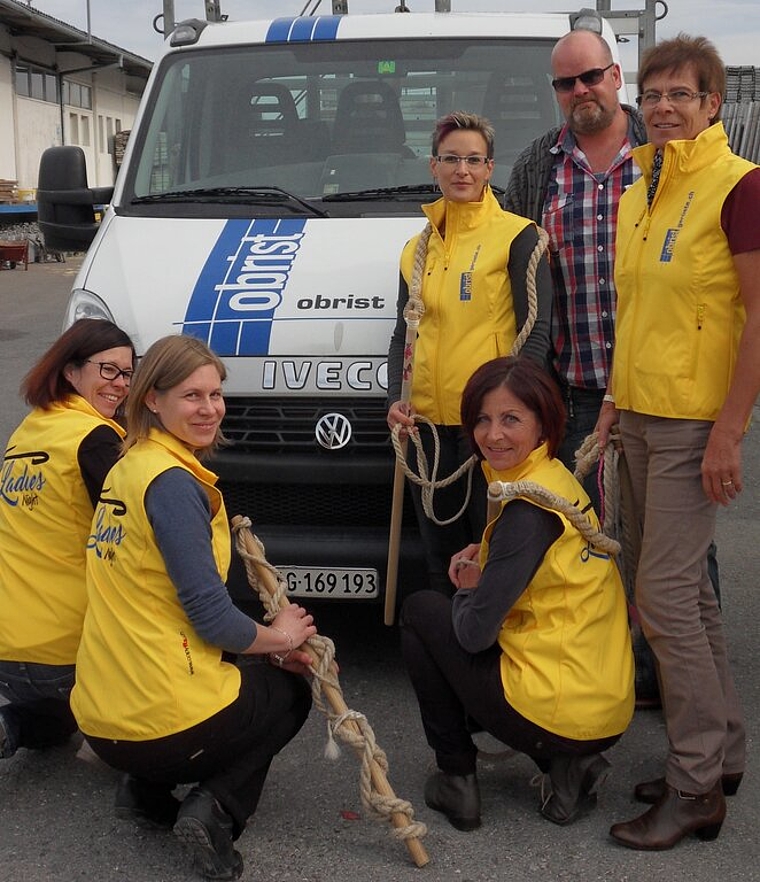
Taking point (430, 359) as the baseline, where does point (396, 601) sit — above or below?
below

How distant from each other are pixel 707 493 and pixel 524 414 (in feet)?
1.64

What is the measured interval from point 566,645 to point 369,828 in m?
0.78

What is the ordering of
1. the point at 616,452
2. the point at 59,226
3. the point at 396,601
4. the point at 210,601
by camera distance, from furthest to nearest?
the point at 59,226 → the point at 396,601 → the point at 616,452 → the point at 210,601

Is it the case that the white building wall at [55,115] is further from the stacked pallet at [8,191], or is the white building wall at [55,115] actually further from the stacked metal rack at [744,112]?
the stacked metal rack at [744,112]

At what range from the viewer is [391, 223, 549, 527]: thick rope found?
3.63 m

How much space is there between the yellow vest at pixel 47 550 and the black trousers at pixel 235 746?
432 millimetres

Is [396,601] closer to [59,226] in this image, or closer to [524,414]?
[524,414]

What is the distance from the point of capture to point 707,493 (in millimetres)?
3055

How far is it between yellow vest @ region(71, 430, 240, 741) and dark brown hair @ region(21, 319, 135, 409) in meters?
0.56

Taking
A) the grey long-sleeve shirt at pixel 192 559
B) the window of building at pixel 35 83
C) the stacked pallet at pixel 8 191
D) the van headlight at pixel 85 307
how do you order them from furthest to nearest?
the window of building at pixel 35 83 → the stacked pallet at pixel 8 191 → the van headlight at pixel 85 307 → the grey long-sleeve shirt at pixel 192 559

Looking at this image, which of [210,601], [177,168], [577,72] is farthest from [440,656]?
[177,168]

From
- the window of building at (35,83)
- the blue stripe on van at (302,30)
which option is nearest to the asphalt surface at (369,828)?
the blue stripe on van at (302,30)

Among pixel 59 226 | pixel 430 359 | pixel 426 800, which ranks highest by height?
pixel 59 226

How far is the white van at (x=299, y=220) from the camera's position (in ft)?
13.3
